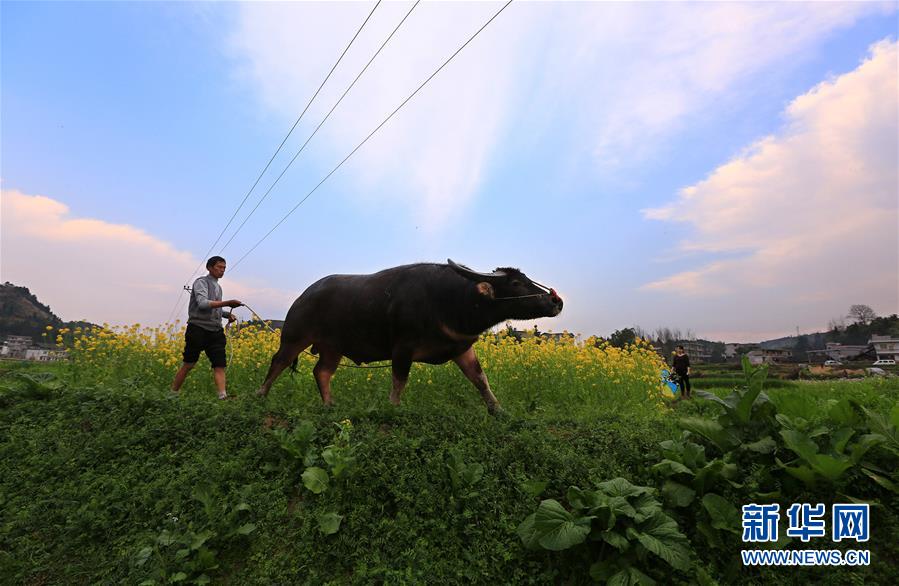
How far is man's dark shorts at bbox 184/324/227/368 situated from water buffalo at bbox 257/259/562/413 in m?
0.96

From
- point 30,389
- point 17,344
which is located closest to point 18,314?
point 17,344

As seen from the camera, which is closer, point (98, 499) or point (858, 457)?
point (858, 457)

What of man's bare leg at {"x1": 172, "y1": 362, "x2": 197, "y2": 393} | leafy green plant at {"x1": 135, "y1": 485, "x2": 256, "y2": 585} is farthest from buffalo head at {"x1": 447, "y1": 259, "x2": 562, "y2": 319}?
man's bare leg at {"x1": 172, "y1": 362, "x2": 197, "y2": 393}

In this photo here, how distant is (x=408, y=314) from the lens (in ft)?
16.4

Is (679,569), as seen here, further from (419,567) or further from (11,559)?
(11,559)

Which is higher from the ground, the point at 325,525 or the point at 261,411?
the point at 261,411

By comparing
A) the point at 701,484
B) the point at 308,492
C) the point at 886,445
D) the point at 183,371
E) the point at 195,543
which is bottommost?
the point at 195,543

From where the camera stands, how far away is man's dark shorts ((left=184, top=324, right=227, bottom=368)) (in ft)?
20.5

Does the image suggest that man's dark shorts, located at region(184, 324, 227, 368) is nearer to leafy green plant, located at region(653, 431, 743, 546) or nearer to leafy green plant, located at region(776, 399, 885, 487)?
leafy green plant, located at region(653, 431, 743, 546)

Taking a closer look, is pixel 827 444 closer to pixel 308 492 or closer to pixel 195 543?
pixel 308 492

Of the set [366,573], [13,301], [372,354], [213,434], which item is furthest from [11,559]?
[13,301]

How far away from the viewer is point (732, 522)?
293 cm

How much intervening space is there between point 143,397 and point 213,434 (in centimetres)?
131

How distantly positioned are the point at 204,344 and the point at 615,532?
561 centimetres
